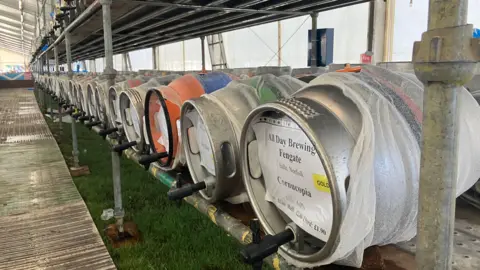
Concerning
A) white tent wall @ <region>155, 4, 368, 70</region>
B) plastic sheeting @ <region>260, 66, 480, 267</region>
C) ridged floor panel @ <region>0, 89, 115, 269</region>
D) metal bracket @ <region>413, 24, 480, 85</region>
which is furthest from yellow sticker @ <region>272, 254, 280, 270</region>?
white tent wall @ <region>155, 4, 368, 70</region>

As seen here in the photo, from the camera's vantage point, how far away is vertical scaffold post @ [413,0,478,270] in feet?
1.64

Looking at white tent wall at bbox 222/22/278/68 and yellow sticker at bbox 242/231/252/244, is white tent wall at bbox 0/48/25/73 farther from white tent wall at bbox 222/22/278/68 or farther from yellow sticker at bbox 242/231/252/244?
yellow sticker at bbox 242/231/252/244

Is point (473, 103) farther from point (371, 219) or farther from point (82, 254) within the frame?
point (82, 254)

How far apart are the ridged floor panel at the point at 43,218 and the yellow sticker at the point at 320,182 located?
200cm

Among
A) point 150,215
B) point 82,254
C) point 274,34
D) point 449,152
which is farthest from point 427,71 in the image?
point 274,34

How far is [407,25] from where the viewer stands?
16.7ft

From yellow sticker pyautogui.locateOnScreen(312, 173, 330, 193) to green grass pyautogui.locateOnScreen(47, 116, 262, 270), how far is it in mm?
1853

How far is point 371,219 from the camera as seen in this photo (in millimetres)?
652

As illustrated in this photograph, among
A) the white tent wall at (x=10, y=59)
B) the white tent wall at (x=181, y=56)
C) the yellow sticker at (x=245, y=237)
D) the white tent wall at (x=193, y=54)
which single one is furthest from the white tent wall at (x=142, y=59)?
the white tent wall at (x=10, y=59)

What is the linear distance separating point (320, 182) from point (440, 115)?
273 millimetres

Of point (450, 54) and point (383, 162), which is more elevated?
point (450, 54)

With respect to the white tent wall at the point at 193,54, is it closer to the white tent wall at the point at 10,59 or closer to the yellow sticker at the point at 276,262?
the yellow sticker at the point at 276,262

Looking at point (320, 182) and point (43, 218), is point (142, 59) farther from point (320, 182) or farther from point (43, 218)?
point (320, 182)

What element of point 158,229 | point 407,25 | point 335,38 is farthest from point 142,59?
point 158,229
